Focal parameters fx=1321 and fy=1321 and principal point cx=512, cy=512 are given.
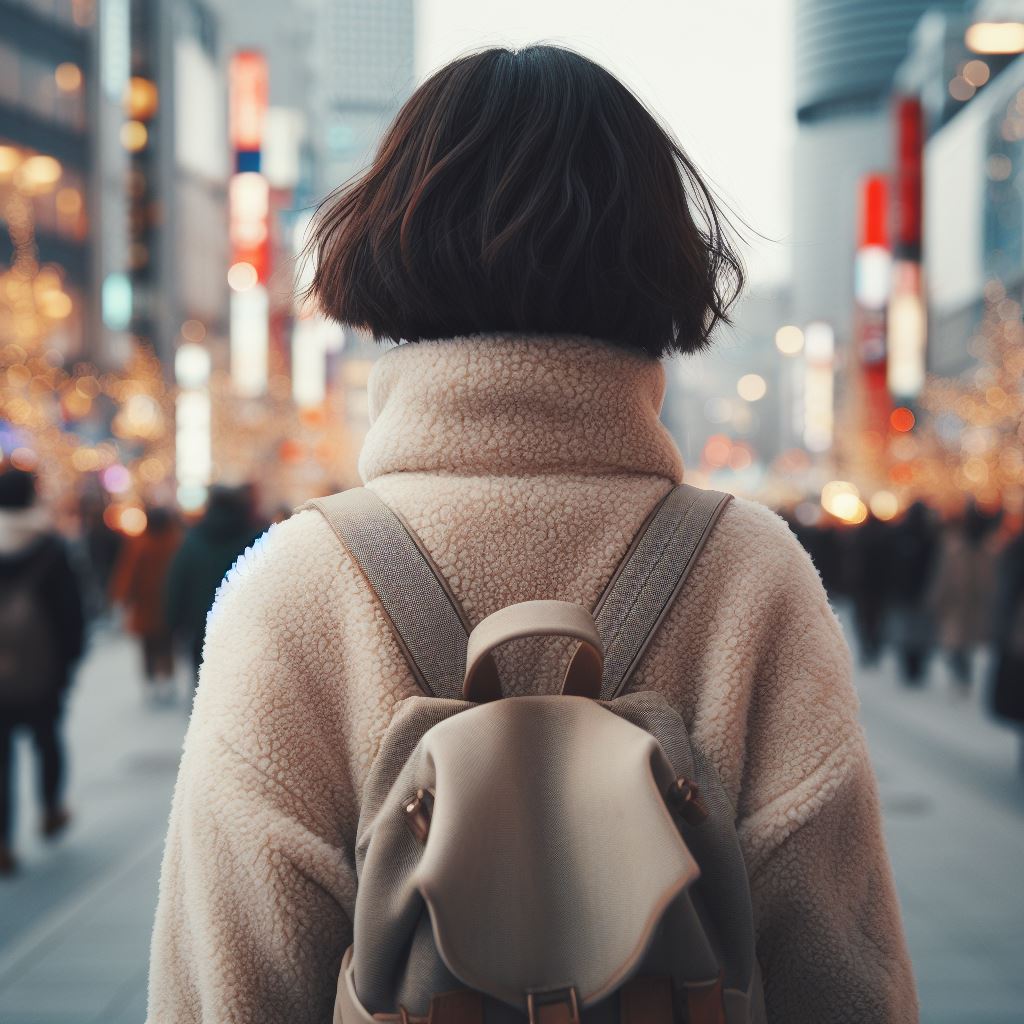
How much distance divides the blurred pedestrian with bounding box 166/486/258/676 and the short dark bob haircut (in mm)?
8770

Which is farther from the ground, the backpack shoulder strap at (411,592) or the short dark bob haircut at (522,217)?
the short dark bob haircut at (522,217)

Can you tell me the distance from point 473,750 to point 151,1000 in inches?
24.0

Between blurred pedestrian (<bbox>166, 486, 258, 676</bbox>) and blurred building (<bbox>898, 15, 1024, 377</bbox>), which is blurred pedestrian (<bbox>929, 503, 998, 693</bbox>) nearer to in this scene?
blurred pedestrian (<bbox>166, 486, 258, 676</bbox>)

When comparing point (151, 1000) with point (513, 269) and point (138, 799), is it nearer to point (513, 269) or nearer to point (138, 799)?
point (513, 269)

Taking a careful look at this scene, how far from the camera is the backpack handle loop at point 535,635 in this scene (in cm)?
136

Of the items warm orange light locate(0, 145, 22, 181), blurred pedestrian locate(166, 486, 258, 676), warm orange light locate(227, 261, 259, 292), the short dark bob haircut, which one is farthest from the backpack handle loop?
warm orange light locate(227, 261, 259, 292)

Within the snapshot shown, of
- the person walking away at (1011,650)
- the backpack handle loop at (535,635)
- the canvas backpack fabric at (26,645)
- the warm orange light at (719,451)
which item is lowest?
the warm orange light at (719,451)

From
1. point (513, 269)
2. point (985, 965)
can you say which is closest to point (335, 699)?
point (513, 269)

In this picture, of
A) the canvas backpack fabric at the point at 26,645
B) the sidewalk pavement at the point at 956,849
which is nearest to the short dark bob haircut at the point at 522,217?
the sidewalk pavement at the point at 956,849

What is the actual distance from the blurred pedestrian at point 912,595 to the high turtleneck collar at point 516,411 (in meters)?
13.8

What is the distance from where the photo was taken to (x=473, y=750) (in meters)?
1.37

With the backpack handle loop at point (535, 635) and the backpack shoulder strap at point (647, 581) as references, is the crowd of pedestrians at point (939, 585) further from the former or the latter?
the backpack handle loop at point (535, 635)

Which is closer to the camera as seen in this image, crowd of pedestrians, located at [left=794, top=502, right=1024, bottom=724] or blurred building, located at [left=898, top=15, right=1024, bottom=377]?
crowd of pedestrians, located at [left=794, top=502, right=1024, bottom=724]

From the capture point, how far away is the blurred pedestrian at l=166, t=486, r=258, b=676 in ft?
34.1
